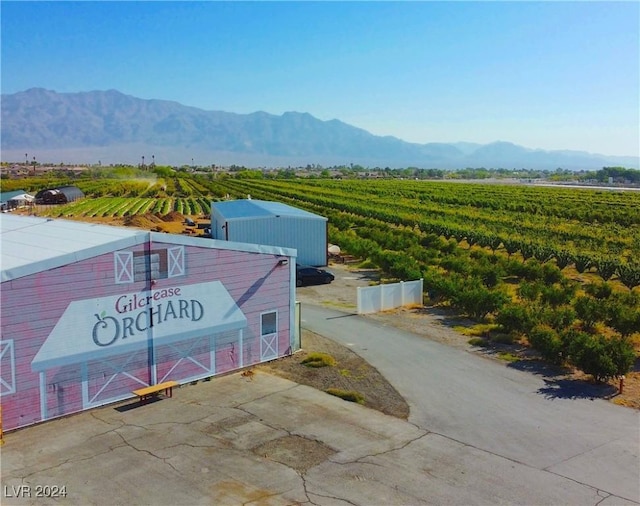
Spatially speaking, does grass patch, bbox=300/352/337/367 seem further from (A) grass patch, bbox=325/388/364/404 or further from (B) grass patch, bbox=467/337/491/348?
(B) grass patch, bbox=467/337/491/348

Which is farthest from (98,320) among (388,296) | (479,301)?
(479,301)

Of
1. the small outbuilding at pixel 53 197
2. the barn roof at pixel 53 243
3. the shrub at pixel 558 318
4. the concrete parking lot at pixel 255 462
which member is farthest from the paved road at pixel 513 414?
the small outbuilding at pixel 53 197

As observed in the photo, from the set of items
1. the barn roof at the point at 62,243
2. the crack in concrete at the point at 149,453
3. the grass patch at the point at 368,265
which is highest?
the barn roof at the point at 62,243

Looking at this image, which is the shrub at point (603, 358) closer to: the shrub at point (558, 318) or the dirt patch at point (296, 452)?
the shrub at point (558, 318)

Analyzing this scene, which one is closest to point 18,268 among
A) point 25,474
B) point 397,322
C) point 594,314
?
point 25,474

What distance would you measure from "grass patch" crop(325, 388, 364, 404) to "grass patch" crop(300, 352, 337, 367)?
2.12 m

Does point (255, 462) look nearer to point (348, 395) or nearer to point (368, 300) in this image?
point (348, 395)

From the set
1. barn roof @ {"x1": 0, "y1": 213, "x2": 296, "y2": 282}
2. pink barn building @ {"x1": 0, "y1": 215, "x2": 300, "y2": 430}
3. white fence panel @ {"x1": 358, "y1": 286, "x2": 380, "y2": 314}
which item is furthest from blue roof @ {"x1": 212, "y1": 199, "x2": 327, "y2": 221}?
pink barn building @ {"x1": 0, "y1": 215, "x2": 300, "y2": 430}

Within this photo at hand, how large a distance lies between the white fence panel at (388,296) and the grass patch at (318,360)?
6.01m

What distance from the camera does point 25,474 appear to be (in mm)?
11461

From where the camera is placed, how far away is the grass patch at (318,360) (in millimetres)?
18266

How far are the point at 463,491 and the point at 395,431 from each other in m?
2.85

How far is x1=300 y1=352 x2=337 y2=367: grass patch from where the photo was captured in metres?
18.3

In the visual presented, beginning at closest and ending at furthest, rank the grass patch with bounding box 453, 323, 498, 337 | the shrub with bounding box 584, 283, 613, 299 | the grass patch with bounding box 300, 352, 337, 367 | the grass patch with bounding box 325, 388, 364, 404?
1. the grass patch with bounding box 325, 388, 364, 404
2. the grass patch with bounding box 300, 352, 337, 367
3. the grass patch with bounding box 453, 323, 498, 337
4. the shrub with bounding box 584, 283, 613, 299
